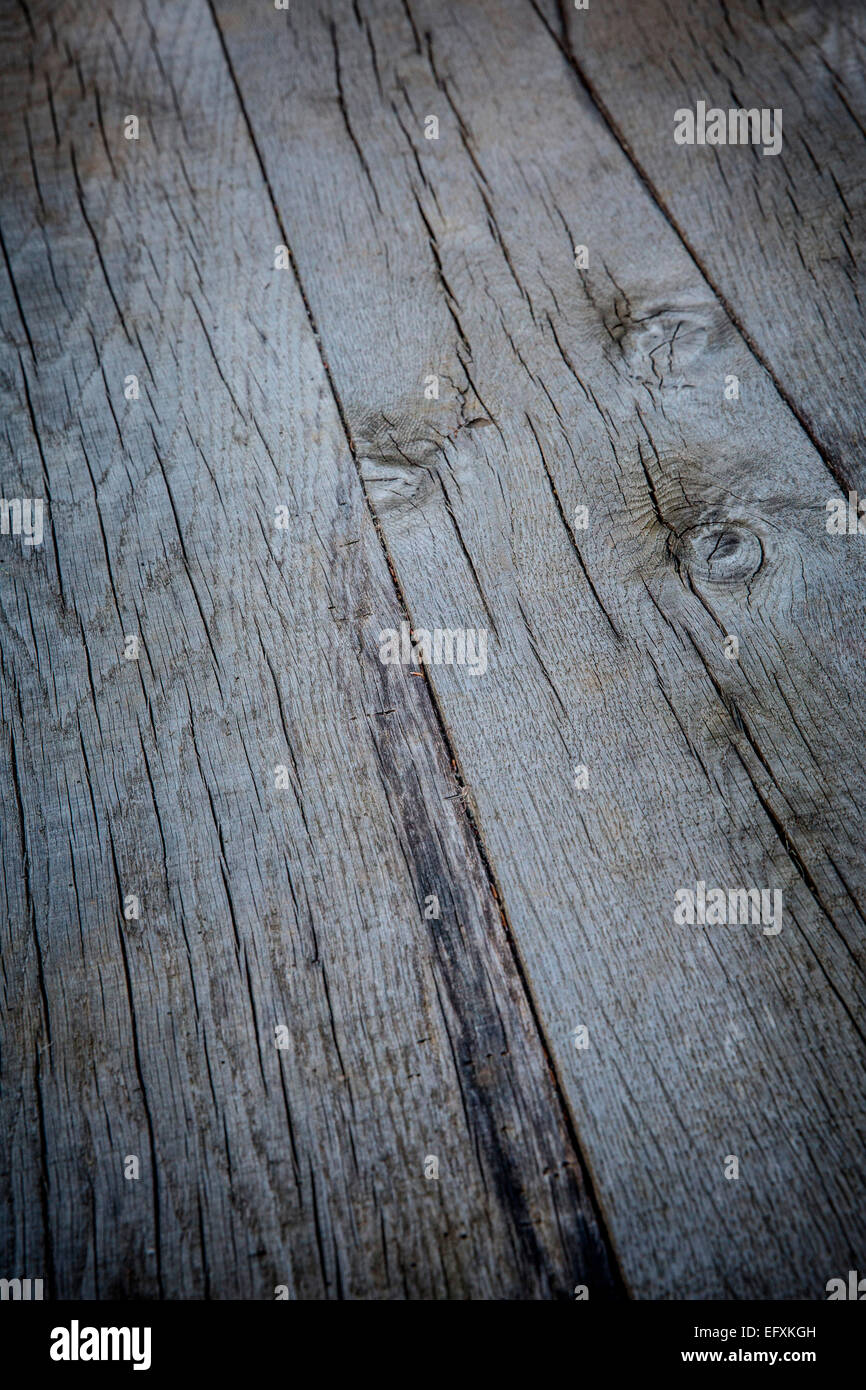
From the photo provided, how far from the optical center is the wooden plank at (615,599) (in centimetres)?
100

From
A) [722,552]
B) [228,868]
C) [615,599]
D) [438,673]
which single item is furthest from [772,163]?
[228,868]

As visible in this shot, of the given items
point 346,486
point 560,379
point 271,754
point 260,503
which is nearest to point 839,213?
point 560,379

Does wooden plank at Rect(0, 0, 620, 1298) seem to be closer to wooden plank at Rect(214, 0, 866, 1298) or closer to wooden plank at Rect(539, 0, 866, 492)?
wooden plank at Rect(214, 0, 866, 1298)

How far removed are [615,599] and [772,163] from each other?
41.6 inches

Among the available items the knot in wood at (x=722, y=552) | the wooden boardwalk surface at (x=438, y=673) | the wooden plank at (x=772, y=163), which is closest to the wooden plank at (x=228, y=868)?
the wooden boardwalk surface at (x=438, y=673)

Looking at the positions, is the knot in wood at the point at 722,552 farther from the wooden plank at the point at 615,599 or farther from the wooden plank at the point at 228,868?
the wooden plank at the point at 228,868

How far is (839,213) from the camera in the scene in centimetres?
173

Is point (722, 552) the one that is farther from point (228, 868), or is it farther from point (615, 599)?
point (228, 868)

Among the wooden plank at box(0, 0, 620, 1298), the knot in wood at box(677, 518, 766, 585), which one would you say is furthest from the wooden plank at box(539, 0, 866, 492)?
the wooden plank at box(0, 0, 620, 1298)

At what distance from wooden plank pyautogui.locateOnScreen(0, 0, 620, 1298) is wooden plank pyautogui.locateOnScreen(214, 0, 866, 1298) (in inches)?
2.9

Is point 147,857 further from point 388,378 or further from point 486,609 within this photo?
point 388,378

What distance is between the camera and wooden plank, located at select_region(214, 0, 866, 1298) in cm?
100

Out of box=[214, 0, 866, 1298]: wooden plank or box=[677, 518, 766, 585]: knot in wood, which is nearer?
box=[214, 0, 866, 1298]: wooden plank

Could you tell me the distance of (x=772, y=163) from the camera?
1814 mm
